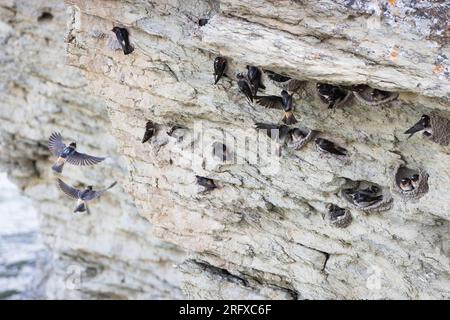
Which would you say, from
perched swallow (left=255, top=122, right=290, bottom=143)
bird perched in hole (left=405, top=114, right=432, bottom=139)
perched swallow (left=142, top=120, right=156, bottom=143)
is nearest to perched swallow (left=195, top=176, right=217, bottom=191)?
perched swallow (left=142, top=120, right=156, bottom=143)

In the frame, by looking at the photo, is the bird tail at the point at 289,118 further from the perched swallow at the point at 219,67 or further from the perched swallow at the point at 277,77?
the perched swallow at the point at 219,67

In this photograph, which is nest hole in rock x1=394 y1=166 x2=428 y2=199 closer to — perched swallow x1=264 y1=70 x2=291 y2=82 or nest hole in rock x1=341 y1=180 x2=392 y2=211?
nest hole in rock x1=341 y1=180 x2=392 y2=211

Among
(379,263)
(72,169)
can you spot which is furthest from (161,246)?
(379,263)

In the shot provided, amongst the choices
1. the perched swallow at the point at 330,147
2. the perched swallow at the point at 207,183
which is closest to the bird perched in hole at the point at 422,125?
the perched swallow at the point at 330,147

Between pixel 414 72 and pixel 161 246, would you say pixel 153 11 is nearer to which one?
pixel 414 72

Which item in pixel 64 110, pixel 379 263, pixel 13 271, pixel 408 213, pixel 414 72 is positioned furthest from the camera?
pixel 13 271

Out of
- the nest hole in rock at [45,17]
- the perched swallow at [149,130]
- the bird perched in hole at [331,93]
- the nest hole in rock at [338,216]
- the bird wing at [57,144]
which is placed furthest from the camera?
the nest hole in rock at [45,17]

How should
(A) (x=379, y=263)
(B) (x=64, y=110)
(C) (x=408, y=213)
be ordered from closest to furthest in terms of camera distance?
(C) (x=408, y=213), (A) (x=379, y=263), (B) (x=64, y=110)
